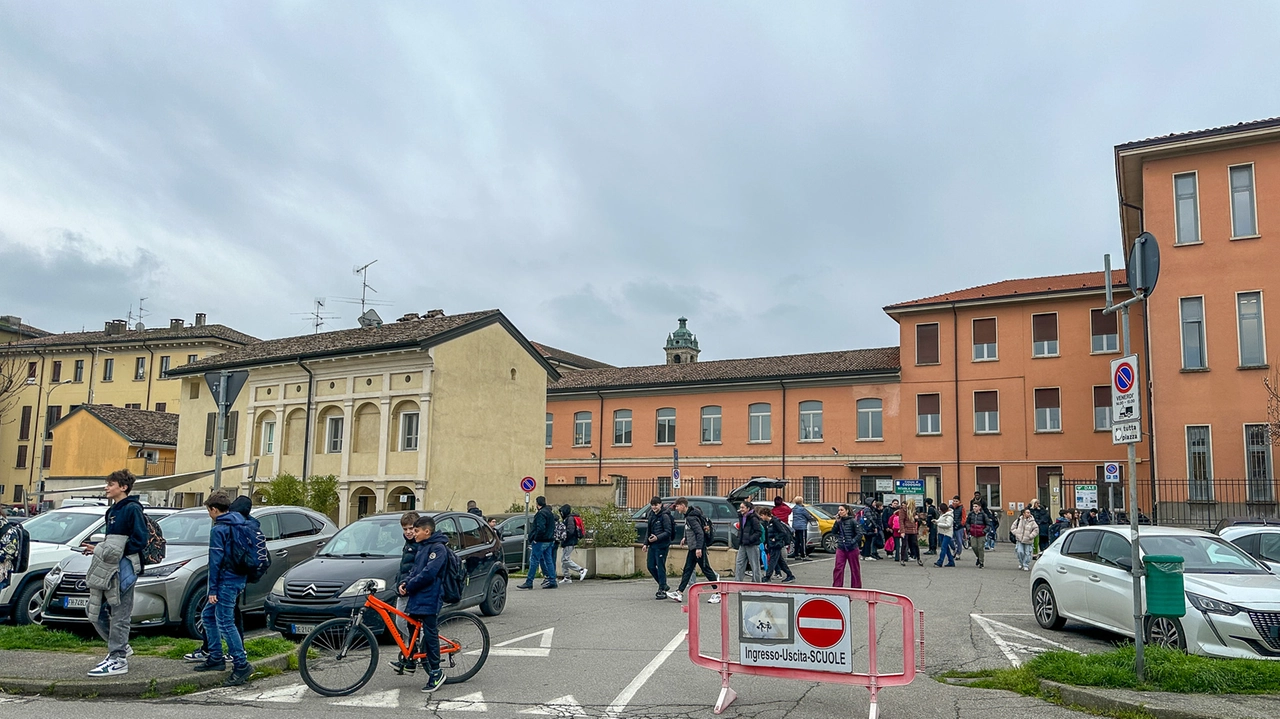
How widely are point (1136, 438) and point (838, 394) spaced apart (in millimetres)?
37365

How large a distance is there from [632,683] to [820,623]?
218 centimetres

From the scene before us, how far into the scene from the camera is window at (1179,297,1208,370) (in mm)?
30673

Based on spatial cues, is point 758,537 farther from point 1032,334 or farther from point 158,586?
point 1032,334

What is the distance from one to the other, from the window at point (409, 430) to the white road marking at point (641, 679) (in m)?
25.2

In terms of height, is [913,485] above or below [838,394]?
below

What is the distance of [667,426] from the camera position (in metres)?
49.3

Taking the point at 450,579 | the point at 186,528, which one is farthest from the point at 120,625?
the point at 186,528

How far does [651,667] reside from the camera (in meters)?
9.39

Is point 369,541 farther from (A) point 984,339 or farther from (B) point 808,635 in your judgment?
(A) point 984,339

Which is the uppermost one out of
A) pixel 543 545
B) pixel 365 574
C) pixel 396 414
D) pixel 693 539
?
pixel 396 414

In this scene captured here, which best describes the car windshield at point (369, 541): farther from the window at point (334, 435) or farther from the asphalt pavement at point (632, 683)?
the window at point (334, 435)

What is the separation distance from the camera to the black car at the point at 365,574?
420 inches

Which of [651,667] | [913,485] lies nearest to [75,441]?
[913,485]

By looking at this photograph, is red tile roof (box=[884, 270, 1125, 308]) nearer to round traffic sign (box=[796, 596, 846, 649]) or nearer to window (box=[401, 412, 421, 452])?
window (box=[401, 412, 421, 452])
